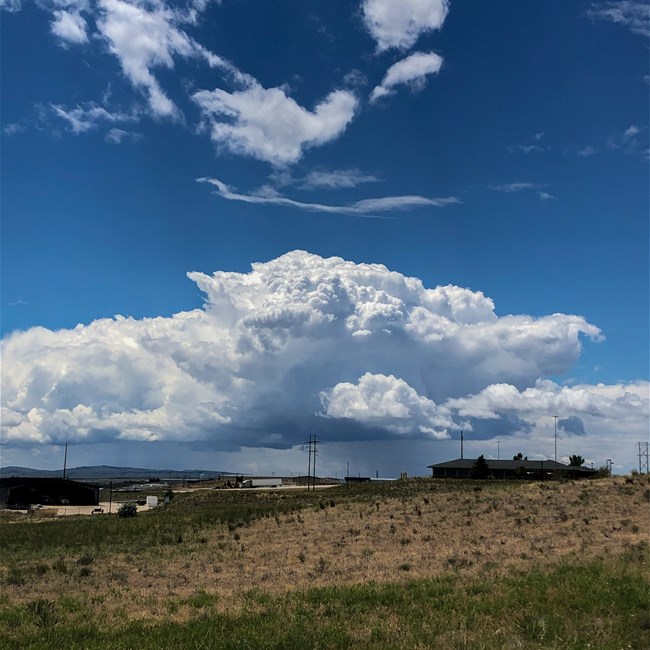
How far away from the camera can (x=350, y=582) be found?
18.7m

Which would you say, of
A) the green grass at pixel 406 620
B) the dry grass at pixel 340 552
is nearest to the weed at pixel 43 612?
the green grass at pixel 406 620

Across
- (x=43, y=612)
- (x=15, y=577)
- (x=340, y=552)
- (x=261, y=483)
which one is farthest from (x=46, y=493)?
(x=43, y=612)

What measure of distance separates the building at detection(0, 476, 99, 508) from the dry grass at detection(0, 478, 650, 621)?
6564 centimetres

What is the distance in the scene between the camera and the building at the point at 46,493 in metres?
95.4

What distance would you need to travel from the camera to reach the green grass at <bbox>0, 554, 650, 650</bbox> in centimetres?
1110

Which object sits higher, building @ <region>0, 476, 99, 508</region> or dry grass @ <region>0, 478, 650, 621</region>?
dry grass @ <region>0, 478, 650, 621</region>

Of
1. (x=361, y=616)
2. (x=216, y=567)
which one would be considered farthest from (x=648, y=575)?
(x=216, y=567)

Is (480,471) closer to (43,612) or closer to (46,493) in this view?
(46,493)

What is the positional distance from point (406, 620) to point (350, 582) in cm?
622

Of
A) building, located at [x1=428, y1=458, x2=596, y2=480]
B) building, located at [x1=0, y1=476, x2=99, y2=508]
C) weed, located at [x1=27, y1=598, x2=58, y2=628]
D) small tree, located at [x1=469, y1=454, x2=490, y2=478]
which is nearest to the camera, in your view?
weed, located at [x1=27, y1=598, x2=58, y2=628]

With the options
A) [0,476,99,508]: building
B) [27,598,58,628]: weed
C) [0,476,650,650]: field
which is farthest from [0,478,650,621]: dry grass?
[0,476,99,508]: building

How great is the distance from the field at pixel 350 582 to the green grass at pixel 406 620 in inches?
1.6

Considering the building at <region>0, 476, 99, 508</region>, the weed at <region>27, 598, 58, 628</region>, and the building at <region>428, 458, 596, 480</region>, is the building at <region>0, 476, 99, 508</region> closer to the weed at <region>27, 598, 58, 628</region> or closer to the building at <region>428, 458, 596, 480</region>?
the building at <region>428, 458, 596, 480</region>

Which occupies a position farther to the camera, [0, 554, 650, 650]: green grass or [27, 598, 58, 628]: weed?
[27, 598, 58, 628]: weed
